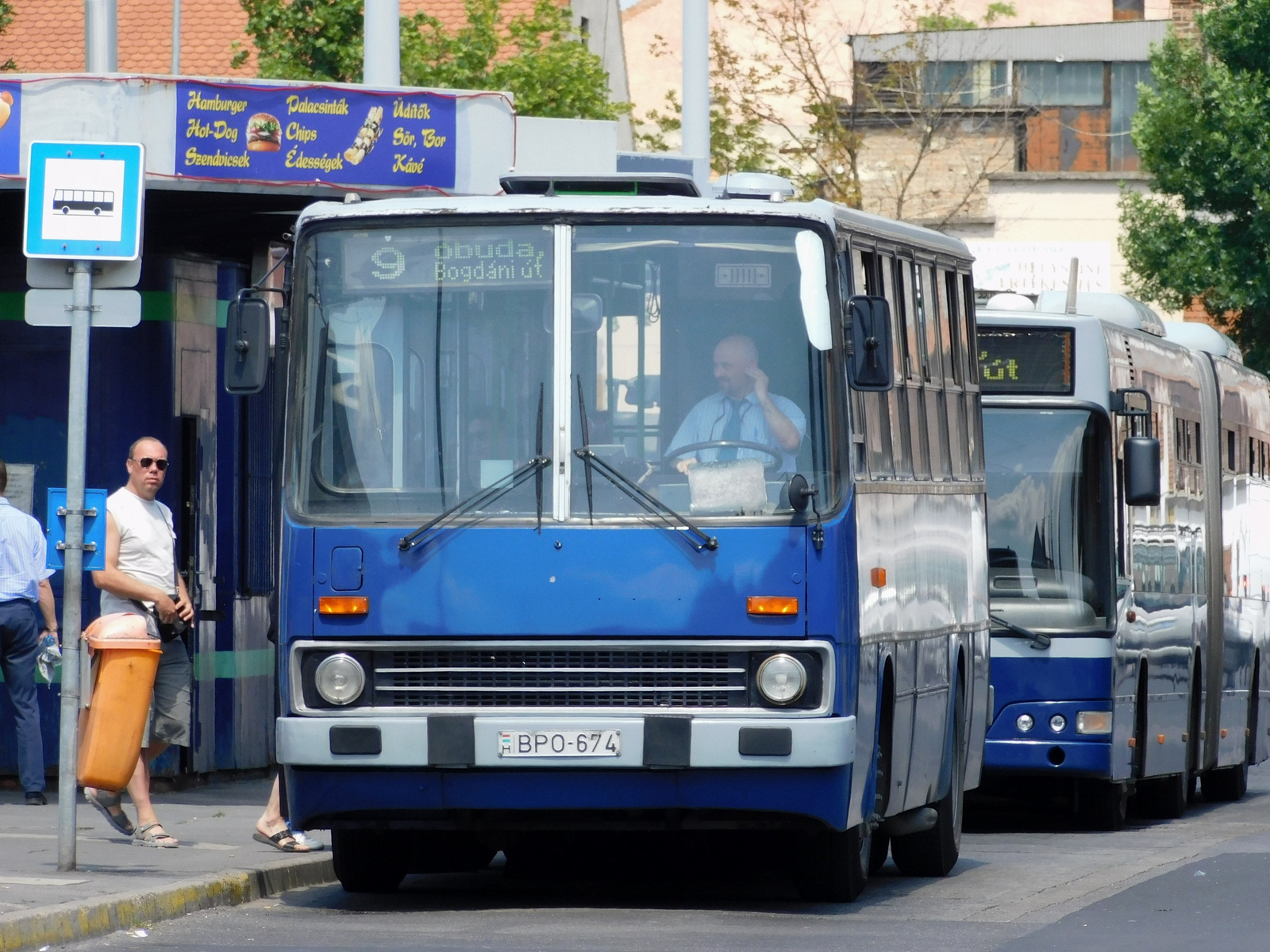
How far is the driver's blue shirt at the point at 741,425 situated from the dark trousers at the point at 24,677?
5.35 metres

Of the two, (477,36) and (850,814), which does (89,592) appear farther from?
(477,36)

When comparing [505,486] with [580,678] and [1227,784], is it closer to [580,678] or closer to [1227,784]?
[580,678]

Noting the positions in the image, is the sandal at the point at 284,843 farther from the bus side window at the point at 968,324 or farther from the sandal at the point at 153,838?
the bus side window at the point at 968,324

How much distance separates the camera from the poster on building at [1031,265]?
1817 inches

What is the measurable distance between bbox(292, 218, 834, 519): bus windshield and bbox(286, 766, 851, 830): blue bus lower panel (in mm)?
978

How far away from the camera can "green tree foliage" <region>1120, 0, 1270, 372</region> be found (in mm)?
36656

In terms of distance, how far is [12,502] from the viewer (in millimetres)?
15102

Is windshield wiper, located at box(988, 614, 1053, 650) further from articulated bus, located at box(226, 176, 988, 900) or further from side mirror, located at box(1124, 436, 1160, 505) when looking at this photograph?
articulated bus, located at box(226, 176, 988, 900)

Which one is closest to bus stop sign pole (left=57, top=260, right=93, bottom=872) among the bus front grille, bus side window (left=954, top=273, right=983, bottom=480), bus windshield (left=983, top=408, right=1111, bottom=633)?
the bus front grille

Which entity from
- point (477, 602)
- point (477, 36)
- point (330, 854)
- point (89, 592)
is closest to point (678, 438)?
point (477, 602)

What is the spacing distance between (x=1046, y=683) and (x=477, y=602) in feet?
21.4

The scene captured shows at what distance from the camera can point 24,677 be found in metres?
14.0

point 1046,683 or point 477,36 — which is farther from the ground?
point 477,36

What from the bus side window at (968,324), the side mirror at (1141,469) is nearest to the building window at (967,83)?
the side mirror at (1141,469)
